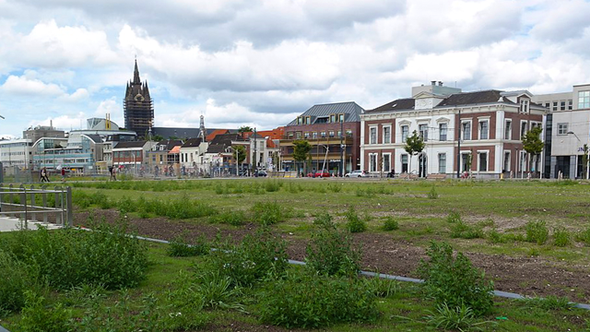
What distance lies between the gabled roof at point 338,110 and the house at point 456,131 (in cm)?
981

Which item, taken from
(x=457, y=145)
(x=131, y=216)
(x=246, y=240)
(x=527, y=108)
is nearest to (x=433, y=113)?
(x=457, y=145)

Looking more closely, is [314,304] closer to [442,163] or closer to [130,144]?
[442,163]

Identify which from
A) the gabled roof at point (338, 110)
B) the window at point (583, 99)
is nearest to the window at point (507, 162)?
the window at point (583, 99)

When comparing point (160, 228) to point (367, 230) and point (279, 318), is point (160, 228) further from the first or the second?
point (279, 318)

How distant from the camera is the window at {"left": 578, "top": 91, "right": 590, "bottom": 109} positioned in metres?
75.7

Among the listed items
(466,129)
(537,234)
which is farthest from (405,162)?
(537,234)

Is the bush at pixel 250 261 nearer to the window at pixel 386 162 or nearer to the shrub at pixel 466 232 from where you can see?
the shrub at pixel 466 232

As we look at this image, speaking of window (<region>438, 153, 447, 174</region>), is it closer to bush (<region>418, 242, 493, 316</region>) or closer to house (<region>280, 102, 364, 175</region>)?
house (<region>280, 102, 364, 175</region>)

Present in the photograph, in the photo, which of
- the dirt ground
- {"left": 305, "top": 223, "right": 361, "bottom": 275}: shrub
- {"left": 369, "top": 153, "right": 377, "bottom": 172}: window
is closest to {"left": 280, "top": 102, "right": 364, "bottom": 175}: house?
{"left": 369, "top": 153, "right": 377, "bottom": 172}: window

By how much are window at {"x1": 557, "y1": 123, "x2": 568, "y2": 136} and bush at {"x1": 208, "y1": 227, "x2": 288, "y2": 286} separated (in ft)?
258

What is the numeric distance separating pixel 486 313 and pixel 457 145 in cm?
7494

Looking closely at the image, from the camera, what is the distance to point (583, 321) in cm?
594

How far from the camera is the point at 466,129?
76688 millimetres

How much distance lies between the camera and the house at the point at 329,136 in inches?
3809
